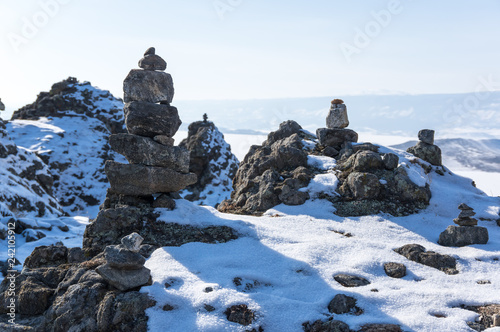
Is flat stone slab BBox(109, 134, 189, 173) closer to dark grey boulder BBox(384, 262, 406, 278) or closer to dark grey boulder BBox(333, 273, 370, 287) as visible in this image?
dark grey boulder BBox(333, 273, 370, 287)

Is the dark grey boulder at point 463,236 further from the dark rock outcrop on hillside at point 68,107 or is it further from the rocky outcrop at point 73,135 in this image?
the dark rock outcrop on hillside at point 68,107

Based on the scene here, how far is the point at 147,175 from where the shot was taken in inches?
608

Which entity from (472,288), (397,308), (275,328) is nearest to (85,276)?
(275,328)

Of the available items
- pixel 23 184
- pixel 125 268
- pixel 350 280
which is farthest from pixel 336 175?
pixel 23 184

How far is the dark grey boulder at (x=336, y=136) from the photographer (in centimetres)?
2244

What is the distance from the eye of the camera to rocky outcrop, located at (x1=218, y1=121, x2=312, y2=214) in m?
18.5

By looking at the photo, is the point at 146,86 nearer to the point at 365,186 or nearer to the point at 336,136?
the point at 365,186

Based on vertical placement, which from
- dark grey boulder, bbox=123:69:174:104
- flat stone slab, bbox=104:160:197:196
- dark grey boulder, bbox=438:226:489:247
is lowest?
dark grey boulder, bbox=438:226:489:247

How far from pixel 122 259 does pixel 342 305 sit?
5.92 meters

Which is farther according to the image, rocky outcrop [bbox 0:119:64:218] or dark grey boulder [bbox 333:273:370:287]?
rocky outcrop [bbox 0:119:64:218]

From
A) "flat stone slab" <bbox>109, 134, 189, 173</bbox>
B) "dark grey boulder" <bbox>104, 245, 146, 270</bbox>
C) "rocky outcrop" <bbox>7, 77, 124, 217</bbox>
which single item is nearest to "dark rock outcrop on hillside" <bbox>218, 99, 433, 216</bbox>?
"flat stone slab" <bbox>109, 134, 189, 173</bbox>

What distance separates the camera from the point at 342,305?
1003 centimetres

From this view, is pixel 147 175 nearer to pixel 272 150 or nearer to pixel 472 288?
pixel 272 150

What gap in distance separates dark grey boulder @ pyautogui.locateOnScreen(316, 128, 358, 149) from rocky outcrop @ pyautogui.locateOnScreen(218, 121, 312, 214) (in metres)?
1.32
